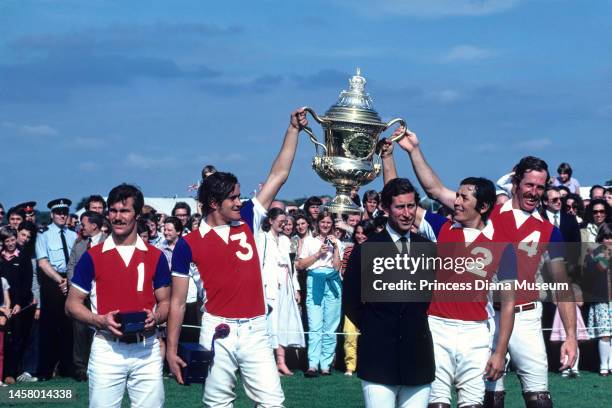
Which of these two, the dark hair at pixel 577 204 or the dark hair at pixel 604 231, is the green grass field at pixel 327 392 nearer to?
the dark hair at pixel 604 231

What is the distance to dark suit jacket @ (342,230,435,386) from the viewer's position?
648cm

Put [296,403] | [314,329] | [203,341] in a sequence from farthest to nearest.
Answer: [314,329] → [296,403] → [203,341]

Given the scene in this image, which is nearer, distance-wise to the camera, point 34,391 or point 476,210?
point 476,210

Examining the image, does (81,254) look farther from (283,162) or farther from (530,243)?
(530,243)

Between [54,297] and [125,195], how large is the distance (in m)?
6.59

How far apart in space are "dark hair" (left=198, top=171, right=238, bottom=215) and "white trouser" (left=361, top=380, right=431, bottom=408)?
186 cm

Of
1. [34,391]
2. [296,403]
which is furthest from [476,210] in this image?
[34,391]

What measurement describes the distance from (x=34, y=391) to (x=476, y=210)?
256 inches

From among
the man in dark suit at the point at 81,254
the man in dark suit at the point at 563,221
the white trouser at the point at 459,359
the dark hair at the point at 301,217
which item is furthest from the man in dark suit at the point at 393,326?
the dark hair at the point at 301,217

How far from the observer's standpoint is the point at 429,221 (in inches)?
316

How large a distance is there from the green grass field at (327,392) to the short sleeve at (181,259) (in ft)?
13.2

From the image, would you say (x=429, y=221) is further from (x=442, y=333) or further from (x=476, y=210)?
(x=442, y=333)

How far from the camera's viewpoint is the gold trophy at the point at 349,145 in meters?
14.7

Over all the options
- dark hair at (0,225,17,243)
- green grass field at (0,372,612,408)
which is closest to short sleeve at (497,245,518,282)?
green grass field at (0,372,612,408)
